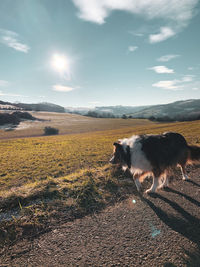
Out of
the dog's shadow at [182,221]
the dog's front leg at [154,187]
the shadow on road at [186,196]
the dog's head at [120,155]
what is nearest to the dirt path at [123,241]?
the dog's shadow at [182,221]

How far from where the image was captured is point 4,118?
244ft

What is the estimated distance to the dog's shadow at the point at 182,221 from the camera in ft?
10.5

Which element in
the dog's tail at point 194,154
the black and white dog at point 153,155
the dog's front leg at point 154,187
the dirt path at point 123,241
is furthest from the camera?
the dog's tail at point 194,154

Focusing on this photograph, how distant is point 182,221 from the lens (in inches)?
141

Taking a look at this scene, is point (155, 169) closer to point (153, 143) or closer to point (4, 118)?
point (153, 143)

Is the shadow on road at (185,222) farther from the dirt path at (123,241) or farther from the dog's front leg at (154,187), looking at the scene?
the dog's front leg at (154,187)

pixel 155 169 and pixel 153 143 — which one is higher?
pixel 153 143

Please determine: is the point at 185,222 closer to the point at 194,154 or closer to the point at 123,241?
the point at 123,241

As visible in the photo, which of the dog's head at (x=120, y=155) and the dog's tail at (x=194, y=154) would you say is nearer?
the dog's head at (x=120, y=155)

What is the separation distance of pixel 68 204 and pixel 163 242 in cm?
262

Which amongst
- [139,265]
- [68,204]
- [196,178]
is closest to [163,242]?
[139,265]

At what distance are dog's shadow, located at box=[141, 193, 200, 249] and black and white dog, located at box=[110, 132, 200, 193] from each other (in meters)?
1.04

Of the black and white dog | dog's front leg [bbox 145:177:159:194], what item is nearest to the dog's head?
the black and white dog

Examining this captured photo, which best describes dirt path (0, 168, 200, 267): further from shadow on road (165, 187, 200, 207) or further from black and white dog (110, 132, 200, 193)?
black and white dog (110, 132, 200, 193)
